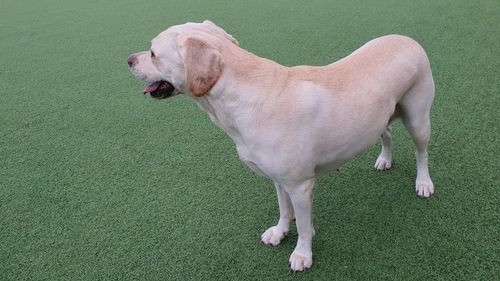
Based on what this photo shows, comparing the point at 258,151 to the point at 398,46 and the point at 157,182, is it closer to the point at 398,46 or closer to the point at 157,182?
the point at 398,46

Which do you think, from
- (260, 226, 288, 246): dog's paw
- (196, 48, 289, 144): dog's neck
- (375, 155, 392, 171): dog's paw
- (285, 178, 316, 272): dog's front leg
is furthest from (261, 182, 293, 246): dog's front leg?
(375, 155, 392, 171): dog's paw

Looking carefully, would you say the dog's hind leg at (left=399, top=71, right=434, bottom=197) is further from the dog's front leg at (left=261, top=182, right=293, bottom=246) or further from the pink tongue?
the pink tongue

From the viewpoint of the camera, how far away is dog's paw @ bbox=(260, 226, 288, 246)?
2.22m

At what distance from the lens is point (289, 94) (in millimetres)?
1733

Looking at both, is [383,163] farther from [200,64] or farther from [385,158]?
[200,64]

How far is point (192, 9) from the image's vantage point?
591 centimetres

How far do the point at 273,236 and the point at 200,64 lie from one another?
1043 millimetres

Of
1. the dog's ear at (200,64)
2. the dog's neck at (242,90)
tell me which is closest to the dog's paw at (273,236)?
the dog's neck at (242,90)

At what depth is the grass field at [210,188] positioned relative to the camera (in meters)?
2.13

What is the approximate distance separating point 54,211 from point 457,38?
3755mm

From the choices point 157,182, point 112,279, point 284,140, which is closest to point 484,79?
point 284,140

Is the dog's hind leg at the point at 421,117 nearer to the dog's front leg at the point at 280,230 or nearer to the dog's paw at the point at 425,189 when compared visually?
the dog's paw at the point at 425,189

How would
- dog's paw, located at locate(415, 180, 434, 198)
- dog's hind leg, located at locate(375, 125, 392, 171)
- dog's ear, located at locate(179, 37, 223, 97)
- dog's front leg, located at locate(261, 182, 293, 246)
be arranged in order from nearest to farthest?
dog's ear, located at locate(179, 37, 223, 97)
dog's front leg, located at locate(261, 182, 293, 246)
dog's paw, located at locate(415, 180, 434, 198)
dog's hind leg, located at locate(375, 125, 392, 171)

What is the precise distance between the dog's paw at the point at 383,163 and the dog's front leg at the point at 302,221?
0.81 metres
